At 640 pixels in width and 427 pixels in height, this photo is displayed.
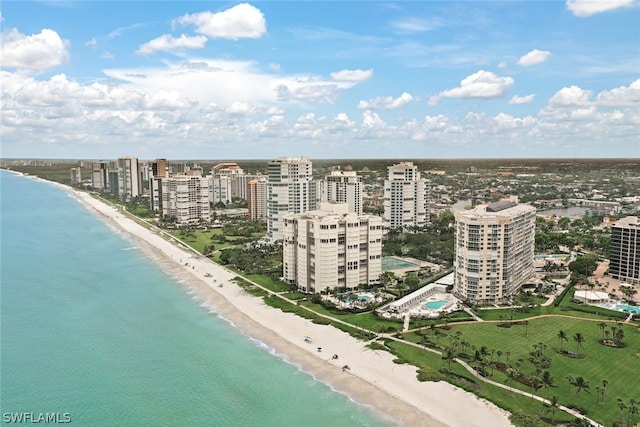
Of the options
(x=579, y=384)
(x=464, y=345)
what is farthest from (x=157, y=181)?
(x=579, y=384)

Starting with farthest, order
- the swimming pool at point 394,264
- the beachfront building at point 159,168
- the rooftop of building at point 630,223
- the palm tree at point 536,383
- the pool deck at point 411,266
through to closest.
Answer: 1. the beachfront building at point 159,168
2. the swimming pool at point 394,264
3. the pool deck at point 411,266
4. the rooftop of building at point 630,223
5. the palm tree at point 536,383

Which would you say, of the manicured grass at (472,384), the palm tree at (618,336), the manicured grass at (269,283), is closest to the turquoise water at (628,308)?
the palm tree at (618,336)

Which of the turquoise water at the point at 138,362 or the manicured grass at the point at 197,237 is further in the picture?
the manicured grass at the point at 197,237

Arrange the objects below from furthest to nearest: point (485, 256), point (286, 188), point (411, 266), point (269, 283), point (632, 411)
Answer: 1. point (286, 188)
2. point (411, 266)
3. point (269, 283)
4. point (485, 256)
5. point (632, 411)

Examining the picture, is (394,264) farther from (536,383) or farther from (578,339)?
(536,383)

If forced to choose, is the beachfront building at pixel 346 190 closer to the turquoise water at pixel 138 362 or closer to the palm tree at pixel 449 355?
the turquoise water at pixel 138 362

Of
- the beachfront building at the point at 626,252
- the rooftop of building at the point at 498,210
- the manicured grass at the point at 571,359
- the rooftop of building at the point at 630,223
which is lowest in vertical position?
the manicured grass at the point at 571,359

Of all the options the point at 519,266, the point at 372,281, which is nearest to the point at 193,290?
the point at 372,281

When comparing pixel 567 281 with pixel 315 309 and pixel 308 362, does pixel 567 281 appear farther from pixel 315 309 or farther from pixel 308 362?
pixel 308 362
